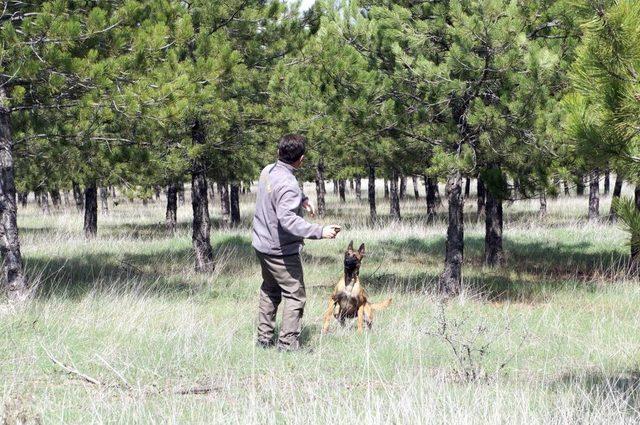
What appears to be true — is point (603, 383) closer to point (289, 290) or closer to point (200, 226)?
point (289, 290)

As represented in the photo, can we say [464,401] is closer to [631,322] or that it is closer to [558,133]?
[631,322]

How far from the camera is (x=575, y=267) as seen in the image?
12.6 m

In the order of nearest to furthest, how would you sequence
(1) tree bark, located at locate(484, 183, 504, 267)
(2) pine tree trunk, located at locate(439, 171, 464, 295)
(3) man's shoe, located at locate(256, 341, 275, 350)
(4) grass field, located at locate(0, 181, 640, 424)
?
(4) grass field, located at locate(0, 181, 640, 424), (3) man's shoe, located at locate(256, 341, 275, 350), (2) pine tree trunk, located at locate(439, 171, 464, 295), (1) tree bark, located at locate(484, 183, 504, 267)

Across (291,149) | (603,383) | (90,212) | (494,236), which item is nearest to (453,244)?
(494,236)

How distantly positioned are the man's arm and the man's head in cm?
33

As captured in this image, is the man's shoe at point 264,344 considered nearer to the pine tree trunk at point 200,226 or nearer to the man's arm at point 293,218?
the man's arm at point 293,218

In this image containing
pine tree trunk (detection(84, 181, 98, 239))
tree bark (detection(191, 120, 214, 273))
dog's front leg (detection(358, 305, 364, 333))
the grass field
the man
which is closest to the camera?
the grass field

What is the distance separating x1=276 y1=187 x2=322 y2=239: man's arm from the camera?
214 inches

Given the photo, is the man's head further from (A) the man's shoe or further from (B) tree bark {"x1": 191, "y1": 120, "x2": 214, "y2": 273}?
(B) tree bark {"x1": 191, "y1": 120, "x2": 214, "y2": 273}

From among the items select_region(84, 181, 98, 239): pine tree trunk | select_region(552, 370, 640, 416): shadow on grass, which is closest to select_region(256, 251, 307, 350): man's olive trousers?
select_region(552, 370, 640, 416): shadow on grass

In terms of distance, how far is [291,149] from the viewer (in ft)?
18.7

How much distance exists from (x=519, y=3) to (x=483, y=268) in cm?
540

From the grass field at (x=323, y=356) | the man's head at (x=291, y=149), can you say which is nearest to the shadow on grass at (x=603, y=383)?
the grass field at (x=323, y=356)

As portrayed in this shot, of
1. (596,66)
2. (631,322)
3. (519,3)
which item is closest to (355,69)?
(519,3)
